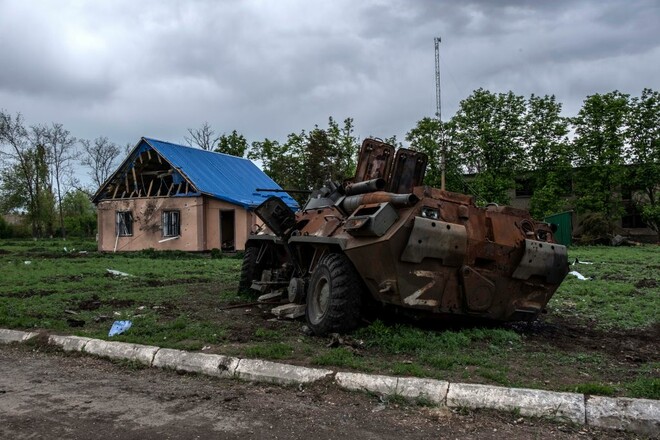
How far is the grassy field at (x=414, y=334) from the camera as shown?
5453 mm

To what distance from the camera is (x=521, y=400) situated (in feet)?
15.0

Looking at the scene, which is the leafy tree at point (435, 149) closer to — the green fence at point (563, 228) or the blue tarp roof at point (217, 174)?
the green fence at point (563, 228)

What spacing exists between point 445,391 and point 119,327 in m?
4.73

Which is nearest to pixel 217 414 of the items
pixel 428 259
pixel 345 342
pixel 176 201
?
pixel 345 342

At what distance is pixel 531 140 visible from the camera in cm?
4072

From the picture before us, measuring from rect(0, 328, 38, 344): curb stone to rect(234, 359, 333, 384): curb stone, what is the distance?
11.6 ft

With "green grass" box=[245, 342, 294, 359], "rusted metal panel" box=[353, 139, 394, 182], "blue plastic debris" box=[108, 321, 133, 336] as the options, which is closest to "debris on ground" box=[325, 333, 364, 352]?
"green grass" box=[245, 342, 294, 359]

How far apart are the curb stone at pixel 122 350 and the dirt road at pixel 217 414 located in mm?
567

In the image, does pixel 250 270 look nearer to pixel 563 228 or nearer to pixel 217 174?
pixel 217 174

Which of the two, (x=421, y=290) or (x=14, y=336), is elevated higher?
(x=421, y=290)

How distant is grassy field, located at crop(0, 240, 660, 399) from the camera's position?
5453 millimetres

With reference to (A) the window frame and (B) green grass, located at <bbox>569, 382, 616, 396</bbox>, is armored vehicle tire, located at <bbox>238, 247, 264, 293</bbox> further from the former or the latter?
(A) the window frame

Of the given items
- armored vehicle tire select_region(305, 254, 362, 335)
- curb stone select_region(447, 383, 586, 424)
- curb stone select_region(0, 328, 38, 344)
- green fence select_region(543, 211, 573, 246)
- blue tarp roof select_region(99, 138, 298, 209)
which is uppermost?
blue tarp roof select_region(99, 138, 298, 209)

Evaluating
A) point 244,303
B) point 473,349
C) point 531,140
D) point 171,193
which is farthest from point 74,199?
point 473,349
